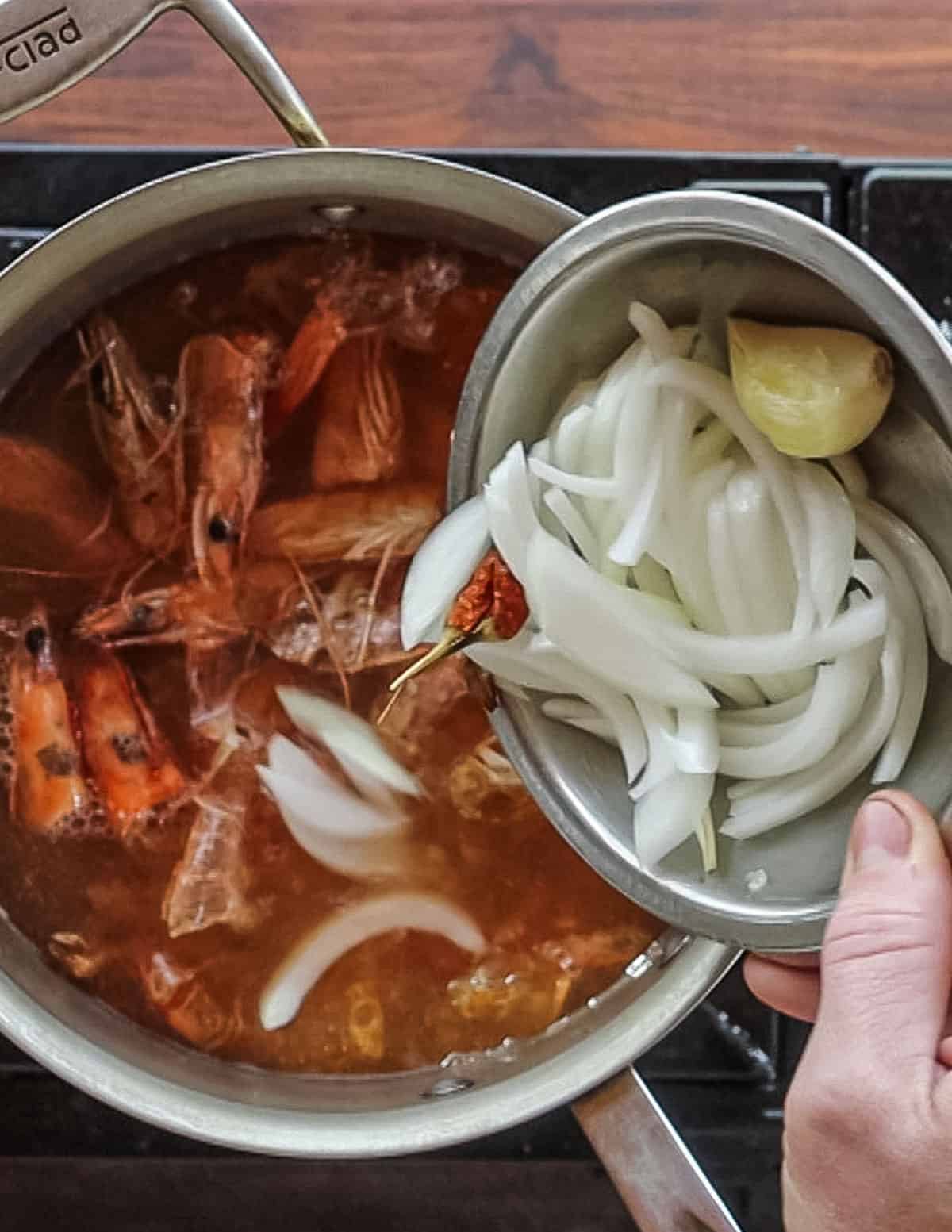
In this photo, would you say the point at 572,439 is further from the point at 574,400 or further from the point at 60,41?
the point at 60,41

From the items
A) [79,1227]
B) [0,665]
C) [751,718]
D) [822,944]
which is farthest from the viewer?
[79,1227]

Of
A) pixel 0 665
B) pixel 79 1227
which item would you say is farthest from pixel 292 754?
pixel 79 1227

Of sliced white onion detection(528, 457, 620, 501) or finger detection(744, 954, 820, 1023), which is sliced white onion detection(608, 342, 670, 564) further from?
finger detection(744, 954, 820, 1023)

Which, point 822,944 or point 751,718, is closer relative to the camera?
point 822,944

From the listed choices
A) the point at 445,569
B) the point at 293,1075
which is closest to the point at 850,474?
the point at 445,569

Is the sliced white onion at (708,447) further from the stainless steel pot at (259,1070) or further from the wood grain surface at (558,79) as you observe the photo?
the wood grain surface at (558,79)

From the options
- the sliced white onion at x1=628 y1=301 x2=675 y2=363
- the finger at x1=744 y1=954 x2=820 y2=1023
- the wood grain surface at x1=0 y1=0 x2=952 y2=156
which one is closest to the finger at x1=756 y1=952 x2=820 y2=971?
the finger at x1=744 y1=954 x2=820 y2=1023

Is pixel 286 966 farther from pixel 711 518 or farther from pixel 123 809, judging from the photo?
pixel 711 518
